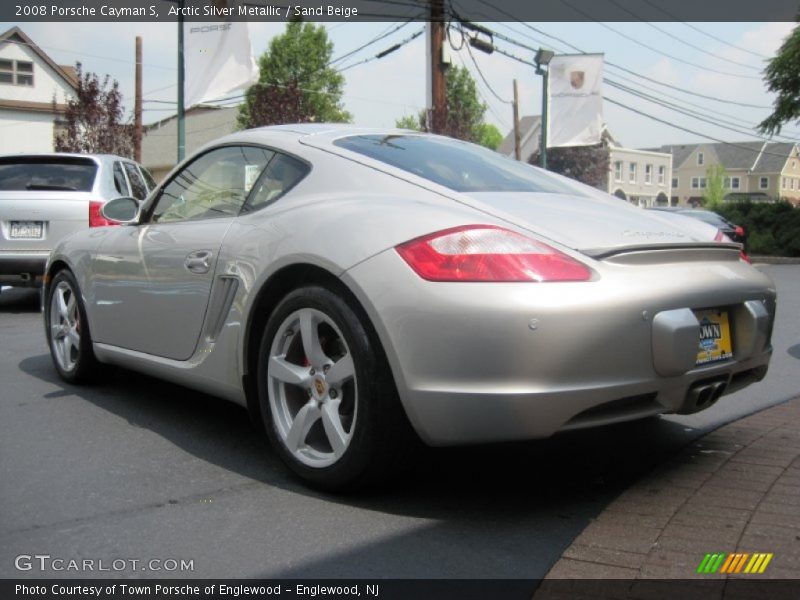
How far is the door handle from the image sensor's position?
3.79 metres

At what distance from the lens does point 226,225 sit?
12.5 feet

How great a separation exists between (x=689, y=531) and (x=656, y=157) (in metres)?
98.2

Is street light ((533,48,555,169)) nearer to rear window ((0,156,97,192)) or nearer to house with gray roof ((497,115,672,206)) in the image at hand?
rear window ((0,156,97,192))

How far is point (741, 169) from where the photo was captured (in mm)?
101562

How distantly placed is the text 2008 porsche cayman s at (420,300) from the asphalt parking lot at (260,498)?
0.26 meters

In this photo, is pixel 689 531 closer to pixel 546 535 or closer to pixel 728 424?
pixel 546 535

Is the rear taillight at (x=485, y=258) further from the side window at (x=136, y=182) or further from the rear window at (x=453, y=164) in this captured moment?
the side window at (x=136, y=182)

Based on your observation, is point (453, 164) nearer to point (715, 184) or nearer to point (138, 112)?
point (138, 112)

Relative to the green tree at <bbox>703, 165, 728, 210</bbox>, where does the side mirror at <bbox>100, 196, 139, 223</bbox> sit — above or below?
below

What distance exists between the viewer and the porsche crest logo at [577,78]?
26.4 metres

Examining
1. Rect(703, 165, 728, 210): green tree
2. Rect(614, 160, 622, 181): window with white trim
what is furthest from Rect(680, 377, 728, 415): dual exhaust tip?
Rect(703, 165, 728, 210): green tree

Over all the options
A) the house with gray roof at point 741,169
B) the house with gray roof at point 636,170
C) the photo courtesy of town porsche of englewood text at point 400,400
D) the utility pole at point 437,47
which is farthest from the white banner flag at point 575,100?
the house with gray roof at point 741,169

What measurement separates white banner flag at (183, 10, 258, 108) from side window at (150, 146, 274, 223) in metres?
12.6

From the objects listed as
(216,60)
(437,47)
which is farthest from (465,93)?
(216,60)
